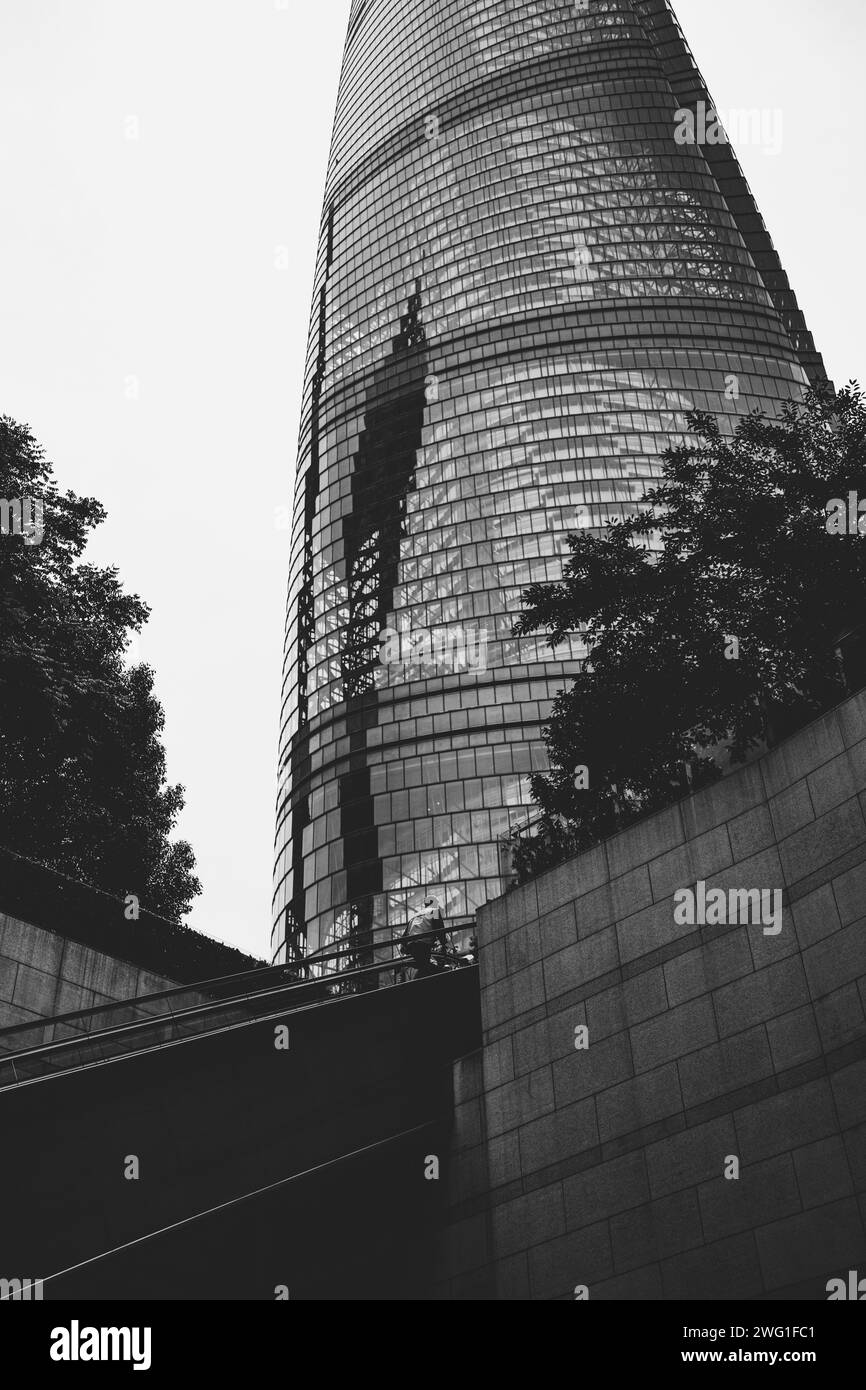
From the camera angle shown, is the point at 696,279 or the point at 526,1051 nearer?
the point at 526,1051

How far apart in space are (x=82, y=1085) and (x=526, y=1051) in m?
6.46

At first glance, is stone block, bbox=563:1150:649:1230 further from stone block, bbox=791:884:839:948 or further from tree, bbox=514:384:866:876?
tree, bbox=514:384:866:876

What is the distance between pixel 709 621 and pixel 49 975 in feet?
39.3

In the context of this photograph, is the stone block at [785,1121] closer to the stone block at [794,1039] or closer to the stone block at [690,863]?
the stone block at [794,1039]

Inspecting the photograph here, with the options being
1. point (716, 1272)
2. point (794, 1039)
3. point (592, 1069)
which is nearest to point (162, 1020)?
point (592, 1069)

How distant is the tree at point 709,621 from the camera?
16531 mm

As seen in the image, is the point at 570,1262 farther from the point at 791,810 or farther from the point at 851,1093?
the point at 791,810

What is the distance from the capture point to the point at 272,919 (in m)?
87.2

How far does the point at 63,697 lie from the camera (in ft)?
69.7

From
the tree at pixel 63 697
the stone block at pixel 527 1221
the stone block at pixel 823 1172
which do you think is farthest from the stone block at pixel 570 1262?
the tree at pixel 63 697

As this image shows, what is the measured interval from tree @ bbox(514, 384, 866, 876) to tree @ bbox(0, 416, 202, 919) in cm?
908
